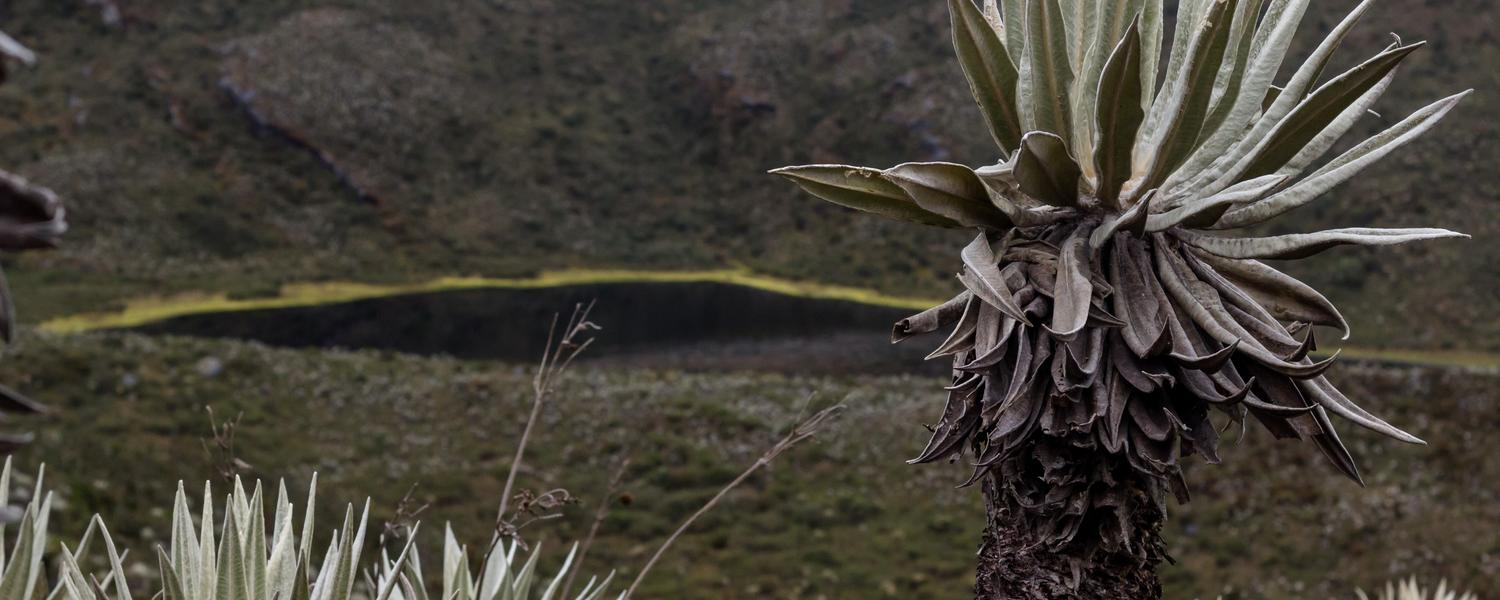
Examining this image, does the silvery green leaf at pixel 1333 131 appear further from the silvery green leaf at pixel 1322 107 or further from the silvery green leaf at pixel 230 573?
the silvery green leaf at pixel 230 573

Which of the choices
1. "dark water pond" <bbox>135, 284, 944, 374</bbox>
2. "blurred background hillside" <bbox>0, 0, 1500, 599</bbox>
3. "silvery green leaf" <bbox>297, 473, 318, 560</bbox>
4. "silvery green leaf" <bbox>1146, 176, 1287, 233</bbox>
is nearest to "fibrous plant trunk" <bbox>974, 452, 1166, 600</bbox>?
"silvery green leaf" <bbox>1146, 176, 1287, 233</bbox>

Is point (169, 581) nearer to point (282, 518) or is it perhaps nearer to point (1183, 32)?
point (282, 518)

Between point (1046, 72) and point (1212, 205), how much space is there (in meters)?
0.45

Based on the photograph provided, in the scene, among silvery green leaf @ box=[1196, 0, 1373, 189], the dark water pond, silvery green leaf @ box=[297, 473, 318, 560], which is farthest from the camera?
the dark water pond

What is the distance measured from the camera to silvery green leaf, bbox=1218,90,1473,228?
6.89 feet

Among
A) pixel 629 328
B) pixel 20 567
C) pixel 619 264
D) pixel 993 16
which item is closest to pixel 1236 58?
pixel 993 16

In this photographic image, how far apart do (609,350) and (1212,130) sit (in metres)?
23.7

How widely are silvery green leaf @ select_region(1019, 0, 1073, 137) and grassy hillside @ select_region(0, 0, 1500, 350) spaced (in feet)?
92.1

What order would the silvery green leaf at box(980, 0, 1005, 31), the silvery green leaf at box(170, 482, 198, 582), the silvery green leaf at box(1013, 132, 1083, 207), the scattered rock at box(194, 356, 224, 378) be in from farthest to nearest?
1. the scattered rock at box(194, 356, 224, 378)
2. the silvery green leaf at box(980, 0, 1005, 31)
3. the silvery green leaf at box(170, 482, 198, 582)
4. the silvery green leaf at box(1013, 132, 1083, 207)

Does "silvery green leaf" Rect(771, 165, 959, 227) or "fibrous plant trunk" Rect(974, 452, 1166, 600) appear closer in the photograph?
"fibrous plant trunk" Rect(974, 452, 1166, 600)

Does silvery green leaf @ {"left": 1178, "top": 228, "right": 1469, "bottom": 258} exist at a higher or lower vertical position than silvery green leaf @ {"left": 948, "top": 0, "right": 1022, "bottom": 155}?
lower

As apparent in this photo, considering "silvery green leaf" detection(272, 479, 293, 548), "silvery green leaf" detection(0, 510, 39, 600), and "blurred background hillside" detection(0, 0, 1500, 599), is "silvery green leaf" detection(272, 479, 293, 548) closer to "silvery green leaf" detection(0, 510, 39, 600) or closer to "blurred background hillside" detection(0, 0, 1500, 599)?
"silvery green leaf" detection(0, 510, 39, 600)

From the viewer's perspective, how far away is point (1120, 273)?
2199mm

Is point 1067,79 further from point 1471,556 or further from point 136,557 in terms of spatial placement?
point 1471,556
